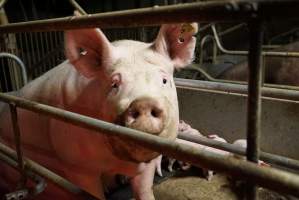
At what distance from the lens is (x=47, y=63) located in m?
6.25

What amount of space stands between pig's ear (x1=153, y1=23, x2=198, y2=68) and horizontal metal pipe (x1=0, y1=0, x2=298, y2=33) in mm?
675

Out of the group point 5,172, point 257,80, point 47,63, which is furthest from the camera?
point 47,63

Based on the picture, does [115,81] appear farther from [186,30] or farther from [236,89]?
[236,89]

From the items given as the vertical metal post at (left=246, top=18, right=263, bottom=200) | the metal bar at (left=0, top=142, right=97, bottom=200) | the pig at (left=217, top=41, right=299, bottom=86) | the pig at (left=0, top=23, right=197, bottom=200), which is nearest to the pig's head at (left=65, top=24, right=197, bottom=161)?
the pig at (left=0, top=23, right=197, bottom=200)

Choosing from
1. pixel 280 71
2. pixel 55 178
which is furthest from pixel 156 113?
pixel 280 71

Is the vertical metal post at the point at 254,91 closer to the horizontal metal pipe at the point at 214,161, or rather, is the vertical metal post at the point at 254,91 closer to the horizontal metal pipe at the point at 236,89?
the horizontal metal pipe at the point at 214,161

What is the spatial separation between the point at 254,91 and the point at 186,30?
100 cm

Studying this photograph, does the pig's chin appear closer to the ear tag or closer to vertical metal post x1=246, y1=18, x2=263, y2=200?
the ear tag

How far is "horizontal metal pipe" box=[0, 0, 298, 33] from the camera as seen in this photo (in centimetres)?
58

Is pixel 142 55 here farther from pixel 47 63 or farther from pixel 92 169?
pixel 47 63

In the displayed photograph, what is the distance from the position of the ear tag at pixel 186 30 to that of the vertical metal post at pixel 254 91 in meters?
0.84

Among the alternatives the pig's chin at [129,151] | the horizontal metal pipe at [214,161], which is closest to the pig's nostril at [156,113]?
the pig's chin at [129,151]

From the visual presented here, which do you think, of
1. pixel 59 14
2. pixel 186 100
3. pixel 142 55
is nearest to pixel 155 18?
pixel 142 55

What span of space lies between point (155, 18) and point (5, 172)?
2.15m
